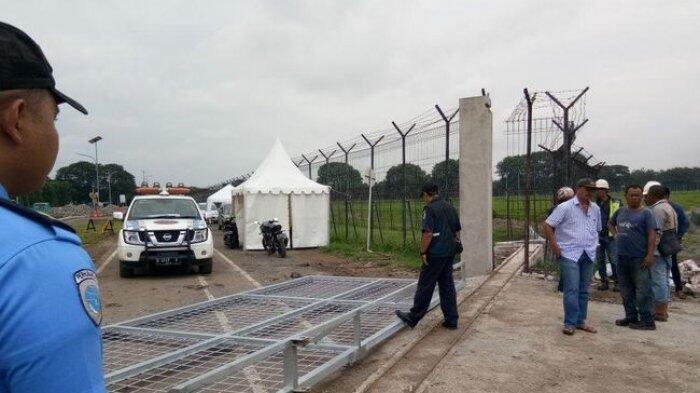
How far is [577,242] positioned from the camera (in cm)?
626

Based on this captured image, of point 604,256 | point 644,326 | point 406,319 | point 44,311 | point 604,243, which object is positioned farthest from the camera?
point 604,243

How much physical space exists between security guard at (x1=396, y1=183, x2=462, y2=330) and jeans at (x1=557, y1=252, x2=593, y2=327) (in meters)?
1.25

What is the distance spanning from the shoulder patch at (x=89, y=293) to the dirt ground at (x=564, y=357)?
12.2ft

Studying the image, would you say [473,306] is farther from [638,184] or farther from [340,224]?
[340,224]

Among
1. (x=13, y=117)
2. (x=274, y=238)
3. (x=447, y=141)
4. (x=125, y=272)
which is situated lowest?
(x=125, y=272)

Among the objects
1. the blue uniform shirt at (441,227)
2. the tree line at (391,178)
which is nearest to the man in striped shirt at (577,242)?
the blue uniform shirt at (441,227)

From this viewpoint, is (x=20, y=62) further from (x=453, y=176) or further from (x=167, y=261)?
(x=453, y=176)

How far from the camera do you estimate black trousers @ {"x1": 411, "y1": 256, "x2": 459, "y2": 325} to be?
19.7 ft

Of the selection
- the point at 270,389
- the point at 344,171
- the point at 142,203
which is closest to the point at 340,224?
the point at 344,171

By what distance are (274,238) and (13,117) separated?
1476 cm

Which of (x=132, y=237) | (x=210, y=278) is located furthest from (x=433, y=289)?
(x=132, y=237)

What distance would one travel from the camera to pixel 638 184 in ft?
21.3

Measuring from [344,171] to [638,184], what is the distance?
39.1ft

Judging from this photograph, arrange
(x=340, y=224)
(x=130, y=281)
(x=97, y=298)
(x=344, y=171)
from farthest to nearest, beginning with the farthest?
(x=340, y=224) < (x=344, y=171) < (x=130, y=281) < (x=97, y=298)
